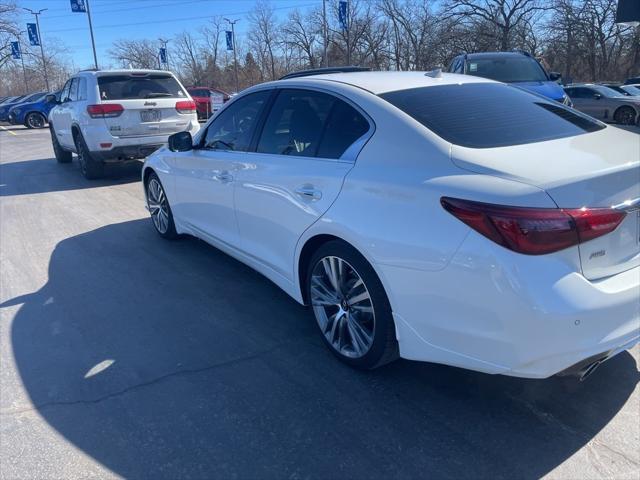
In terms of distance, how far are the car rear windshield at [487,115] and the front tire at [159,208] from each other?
131 inches

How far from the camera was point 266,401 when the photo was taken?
3008 millimetres

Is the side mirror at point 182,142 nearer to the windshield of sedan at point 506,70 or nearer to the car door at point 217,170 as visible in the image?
the car door at point 217,170

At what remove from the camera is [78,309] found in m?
4.29

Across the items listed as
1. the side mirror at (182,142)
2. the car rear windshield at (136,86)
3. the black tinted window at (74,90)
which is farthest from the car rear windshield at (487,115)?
the black tinted window at (74,90)

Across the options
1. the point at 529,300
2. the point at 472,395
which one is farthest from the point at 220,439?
the point at 529,300

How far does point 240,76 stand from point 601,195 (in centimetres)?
6561

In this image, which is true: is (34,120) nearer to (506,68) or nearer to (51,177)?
(51,177)

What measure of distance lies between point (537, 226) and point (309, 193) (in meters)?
1.44

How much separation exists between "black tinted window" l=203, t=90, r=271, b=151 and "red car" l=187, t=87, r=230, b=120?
21.8 metres

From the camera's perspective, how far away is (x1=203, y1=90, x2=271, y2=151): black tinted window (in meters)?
4.12

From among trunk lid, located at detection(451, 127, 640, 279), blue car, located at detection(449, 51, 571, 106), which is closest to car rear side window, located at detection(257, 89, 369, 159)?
trunk lid, located at detection(451, 127, 640, 279)

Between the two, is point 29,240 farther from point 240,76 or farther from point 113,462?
point 240,76

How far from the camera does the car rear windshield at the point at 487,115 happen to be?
2.85m

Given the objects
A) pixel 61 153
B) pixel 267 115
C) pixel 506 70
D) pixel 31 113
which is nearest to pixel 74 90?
pixel 61 153
